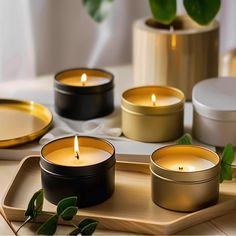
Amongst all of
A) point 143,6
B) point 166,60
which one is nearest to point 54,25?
point 143,6

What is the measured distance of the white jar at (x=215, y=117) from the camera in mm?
976

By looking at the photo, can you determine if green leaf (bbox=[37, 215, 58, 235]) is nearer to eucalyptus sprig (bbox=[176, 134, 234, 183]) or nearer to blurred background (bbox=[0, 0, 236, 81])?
eucalyptus sprig (bbox=[176, 134, 234, 183])

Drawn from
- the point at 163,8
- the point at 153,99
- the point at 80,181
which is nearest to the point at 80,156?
the point at 80,181

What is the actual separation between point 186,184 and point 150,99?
28 centimetres

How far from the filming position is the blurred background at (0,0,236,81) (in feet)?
4.56

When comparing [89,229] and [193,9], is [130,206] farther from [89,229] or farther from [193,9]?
[193,9]

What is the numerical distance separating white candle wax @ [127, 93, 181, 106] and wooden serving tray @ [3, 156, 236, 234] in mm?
142

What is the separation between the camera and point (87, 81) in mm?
1137

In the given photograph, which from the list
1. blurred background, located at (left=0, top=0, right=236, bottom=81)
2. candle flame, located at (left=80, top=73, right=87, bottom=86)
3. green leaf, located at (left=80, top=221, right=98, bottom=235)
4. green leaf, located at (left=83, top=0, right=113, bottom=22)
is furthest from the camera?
blurred background, located at (left=0, top=0, right=236, bottom=81)

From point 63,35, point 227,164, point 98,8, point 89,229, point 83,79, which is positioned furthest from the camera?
point 63,35

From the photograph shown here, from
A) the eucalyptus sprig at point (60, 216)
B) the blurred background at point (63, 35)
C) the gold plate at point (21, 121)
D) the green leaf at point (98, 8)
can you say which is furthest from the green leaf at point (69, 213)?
the blurred background at point (63, 35)

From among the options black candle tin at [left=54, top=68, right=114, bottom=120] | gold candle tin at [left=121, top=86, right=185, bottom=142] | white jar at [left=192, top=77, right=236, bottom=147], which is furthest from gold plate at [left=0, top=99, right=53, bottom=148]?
white jar at [left=192, top=77, right=236, bottom=147]

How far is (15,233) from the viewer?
800 mm

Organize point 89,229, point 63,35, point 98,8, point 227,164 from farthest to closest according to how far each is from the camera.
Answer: point 63,35, point 98,8, point 227,164, point 89,229
